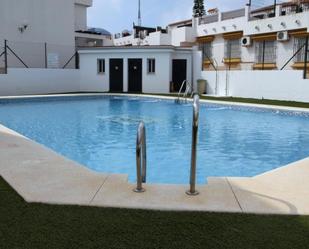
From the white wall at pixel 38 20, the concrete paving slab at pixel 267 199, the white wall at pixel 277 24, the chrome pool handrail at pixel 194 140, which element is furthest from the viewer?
the white wall at pixel 38 20

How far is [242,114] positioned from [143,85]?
995 cm

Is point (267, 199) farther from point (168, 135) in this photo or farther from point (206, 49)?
point (206, 49)

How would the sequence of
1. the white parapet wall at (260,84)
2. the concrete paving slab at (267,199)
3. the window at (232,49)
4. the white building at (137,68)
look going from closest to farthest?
the concrete paving slab at (267,199), the white parapet wall at (260,84), the white building at (137,68), the window at (232,49)

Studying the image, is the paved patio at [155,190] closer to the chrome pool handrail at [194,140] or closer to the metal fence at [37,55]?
the chrome pool handrail at [194,140]

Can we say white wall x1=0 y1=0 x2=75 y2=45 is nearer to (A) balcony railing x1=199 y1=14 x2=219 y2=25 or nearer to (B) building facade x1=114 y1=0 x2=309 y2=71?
(B) building facade x1=114 y1=0 x2=309 y2=71

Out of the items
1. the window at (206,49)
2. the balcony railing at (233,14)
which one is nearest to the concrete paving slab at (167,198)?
the balcony railing at (233,14)

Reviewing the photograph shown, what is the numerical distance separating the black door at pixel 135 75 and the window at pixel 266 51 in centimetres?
790

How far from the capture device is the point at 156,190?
4238 mm

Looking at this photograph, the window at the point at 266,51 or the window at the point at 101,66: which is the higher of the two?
the window at the point at 266,51

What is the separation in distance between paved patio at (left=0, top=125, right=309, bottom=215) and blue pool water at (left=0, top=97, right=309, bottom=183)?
1.67 meters

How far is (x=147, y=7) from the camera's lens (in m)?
53.2

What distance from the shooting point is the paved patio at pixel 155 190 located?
376cm

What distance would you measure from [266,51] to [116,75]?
32.9 feet

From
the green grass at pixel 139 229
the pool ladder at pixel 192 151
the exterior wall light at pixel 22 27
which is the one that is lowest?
the green grass at pixel 139 229
